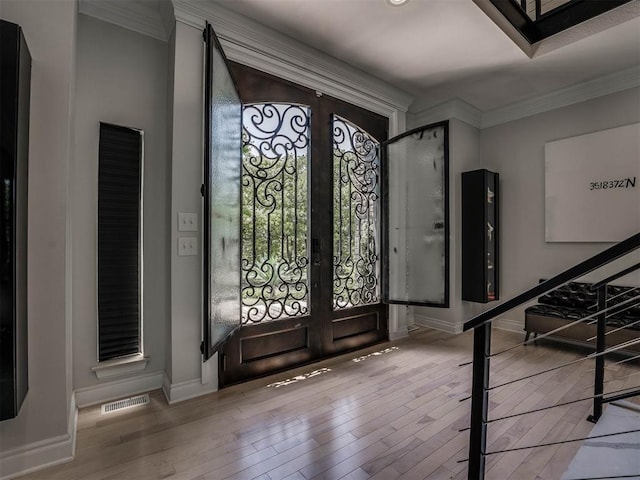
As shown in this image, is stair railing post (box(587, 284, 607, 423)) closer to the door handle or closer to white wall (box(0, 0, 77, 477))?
the door handle

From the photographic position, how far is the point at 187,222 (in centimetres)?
233

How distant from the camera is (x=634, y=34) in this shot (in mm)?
2672

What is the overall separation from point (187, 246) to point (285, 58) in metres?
1.87

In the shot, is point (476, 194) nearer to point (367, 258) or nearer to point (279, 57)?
point (367, 258)

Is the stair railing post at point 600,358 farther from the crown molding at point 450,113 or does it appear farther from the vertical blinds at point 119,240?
the vertical blinds at point 119,240

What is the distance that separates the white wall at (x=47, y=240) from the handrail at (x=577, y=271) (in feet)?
6.66

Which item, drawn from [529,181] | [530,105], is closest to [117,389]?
[529,181]

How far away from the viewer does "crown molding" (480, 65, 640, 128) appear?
3272mm

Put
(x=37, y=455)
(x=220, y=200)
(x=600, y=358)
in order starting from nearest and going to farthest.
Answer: (x=37, y=455), (x=600, y=358), (x=220, y=200)

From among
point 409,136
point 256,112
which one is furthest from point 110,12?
point 409,136

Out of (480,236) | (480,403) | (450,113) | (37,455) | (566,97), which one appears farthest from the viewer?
(450,113)

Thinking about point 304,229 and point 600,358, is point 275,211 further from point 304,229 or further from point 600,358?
point 600,358

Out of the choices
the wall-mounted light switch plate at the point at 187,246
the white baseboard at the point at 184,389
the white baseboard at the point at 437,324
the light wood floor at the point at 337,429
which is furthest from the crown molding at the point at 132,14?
the white baseboard at the point at 437,324

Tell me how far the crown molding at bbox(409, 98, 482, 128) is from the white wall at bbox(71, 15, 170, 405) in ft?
10.7
